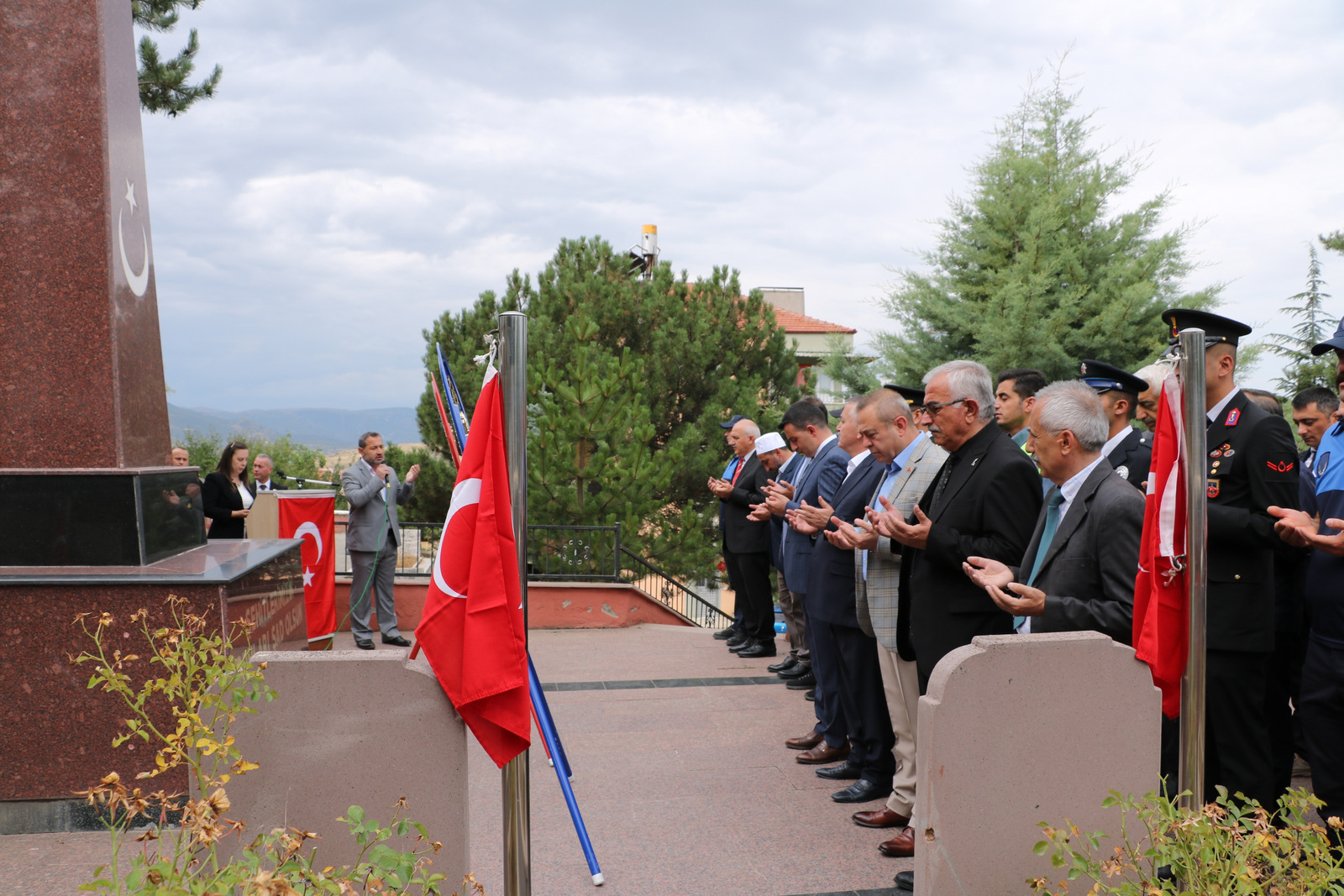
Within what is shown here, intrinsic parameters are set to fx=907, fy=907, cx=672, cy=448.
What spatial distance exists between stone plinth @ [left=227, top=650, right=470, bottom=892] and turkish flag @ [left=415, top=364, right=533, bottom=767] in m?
0.10

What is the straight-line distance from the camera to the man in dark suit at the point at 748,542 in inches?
302

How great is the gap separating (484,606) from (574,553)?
887cm

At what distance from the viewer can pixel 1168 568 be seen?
2.49 meters

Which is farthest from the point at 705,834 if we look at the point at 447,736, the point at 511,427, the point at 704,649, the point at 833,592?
the point at 704,649

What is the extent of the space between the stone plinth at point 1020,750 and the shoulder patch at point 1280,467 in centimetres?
120

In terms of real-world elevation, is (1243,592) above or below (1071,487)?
below

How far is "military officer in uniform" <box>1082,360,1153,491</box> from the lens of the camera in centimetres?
434

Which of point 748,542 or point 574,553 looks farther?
point 574,553

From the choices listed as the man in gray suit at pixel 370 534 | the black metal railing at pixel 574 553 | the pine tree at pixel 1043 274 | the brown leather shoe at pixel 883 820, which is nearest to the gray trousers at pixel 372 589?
the man in gray suit at pixel 370 534

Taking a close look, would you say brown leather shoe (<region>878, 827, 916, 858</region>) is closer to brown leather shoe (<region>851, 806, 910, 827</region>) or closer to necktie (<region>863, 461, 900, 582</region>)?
brown leather shoe (<region>851, 806, 910, 827</region>)

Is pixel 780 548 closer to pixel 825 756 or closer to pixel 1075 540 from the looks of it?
pixel 825 756

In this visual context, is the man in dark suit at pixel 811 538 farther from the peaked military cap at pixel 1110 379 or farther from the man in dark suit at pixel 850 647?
the peaked military cap at pixel 1110 379

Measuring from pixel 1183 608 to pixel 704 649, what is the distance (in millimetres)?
6337

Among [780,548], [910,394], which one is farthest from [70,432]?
[780,548]
